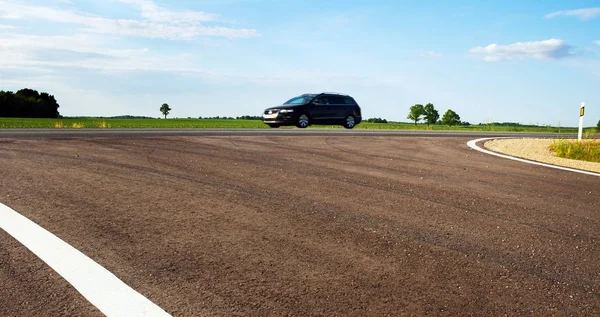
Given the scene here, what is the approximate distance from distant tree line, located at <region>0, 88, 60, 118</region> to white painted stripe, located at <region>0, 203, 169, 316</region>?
8398 centimetres

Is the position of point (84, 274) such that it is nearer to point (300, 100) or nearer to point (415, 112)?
point (300, 100)

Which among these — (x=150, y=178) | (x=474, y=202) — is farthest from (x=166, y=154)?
(x=474, y=202)

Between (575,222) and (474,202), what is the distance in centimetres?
115

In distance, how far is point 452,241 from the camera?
4.34 meters

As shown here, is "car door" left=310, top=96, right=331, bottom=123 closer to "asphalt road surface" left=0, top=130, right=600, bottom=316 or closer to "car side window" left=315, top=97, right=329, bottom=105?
"car side window" left=315, top=97, right=329, bottom=105

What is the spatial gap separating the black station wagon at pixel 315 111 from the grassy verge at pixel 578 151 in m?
12.6

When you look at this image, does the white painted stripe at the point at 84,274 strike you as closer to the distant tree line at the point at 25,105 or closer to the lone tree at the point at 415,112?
the distant tree line at the point at 25,105

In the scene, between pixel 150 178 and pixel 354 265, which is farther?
pixel 150 178

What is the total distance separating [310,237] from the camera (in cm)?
434

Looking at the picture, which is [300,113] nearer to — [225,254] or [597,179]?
[597,179]

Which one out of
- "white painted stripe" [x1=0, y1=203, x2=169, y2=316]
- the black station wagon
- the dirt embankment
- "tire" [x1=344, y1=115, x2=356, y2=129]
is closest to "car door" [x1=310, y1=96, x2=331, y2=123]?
the black station wagon

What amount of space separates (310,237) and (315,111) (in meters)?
21.6

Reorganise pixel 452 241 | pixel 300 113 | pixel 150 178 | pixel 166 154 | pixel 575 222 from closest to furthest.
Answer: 1. pixel 452 241
2. pixel 575 222
3. pixel 150 178
4. pixel 166 154
5. pixel 300 113

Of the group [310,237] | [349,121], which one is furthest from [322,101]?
[310,237]
